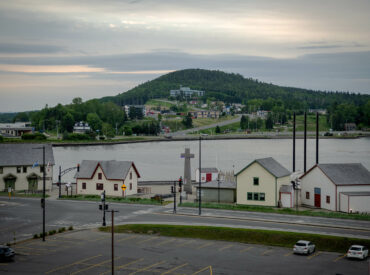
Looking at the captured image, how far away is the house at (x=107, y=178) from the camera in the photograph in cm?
5622

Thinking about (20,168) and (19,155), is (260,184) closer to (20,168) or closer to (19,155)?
(20,168)

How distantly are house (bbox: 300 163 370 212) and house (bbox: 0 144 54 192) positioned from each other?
101ft

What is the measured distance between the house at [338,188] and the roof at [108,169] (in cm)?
1985

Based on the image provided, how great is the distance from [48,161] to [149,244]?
32.2 metres

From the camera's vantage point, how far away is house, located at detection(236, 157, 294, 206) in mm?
48531

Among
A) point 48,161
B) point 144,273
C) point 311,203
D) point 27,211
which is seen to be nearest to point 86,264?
point 144,273

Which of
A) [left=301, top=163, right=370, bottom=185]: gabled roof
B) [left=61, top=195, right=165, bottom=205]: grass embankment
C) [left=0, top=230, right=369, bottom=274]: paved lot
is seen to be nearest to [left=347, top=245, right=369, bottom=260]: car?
[left=0, top=230, right=369, bottom=274]: paved lot

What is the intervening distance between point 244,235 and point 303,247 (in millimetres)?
5633

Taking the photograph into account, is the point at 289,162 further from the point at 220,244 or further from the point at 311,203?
the point at 220,244

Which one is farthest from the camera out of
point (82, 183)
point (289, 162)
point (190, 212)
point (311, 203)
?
point (289, 162)

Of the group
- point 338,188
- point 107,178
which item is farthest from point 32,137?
point 338,188

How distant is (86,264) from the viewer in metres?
28.9

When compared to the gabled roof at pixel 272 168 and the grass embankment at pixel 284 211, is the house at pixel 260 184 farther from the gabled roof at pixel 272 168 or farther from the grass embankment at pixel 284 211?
the grass embankment at pixel 284 211

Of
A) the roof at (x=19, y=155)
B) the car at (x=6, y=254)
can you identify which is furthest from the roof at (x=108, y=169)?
the car at (x=6, y=254)
